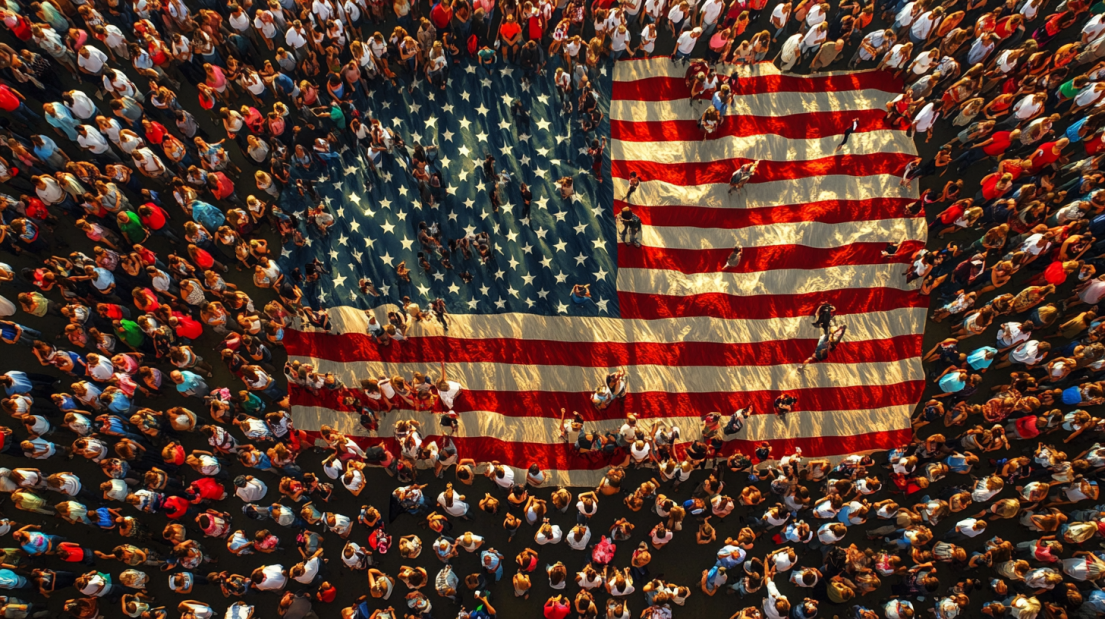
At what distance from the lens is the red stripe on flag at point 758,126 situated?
12.9 m

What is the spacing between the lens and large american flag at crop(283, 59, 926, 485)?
36.7 ft

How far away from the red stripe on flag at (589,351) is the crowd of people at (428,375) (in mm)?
450

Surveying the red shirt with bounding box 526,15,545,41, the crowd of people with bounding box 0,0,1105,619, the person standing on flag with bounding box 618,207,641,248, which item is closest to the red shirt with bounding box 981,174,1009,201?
the crowd of people with bounding box 0,0,1105,619

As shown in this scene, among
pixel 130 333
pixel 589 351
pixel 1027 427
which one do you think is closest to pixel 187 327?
pixel 130 333

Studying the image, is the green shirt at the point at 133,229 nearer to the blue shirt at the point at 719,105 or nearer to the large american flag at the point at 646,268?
the large american flag at the point at 646,268

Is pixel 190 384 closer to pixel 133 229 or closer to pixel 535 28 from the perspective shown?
pixel 133 229

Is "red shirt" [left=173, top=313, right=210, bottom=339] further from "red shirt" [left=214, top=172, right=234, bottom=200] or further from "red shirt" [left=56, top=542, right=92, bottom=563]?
"red shirt" [left=56, top=542, right=92, bottom=563]

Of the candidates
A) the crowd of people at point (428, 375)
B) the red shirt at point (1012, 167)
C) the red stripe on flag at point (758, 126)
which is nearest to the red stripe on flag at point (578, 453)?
the crowd of people at point (428, 375)

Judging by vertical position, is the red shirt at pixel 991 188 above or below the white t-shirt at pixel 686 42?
below

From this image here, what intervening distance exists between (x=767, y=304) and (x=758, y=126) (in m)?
4.48

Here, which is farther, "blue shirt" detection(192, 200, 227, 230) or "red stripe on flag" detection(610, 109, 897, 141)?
"red stripe on flag" detection(610, 109, 897, 141)

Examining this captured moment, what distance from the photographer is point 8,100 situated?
36.1 feet

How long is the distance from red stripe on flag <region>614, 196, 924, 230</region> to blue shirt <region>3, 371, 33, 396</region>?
1181 cm

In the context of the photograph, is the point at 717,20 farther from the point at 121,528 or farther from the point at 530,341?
the point at 121,528
